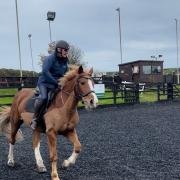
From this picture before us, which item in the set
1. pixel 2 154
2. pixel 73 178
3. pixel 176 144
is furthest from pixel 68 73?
pixel 176 144

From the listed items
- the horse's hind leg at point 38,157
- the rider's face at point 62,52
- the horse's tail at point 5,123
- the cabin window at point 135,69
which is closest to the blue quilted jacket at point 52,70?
the rider's face at point 62,52

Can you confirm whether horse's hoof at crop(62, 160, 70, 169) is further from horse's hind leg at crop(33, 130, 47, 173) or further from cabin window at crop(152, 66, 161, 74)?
cabin window at crop(152, 66, 161, 74)

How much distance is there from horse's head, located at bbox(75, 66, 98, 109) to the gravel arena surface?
3.98ft

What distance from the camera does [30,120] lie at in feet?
24.3

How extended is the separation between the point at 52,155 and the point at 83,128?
7.18 meters

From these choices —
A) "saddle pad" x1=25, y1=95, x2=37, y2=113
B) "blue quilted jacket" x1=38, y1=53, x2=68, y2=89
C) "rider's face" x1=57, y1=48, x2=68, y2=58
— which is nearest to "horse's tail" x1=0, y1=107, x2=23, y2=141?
"saddle pad" x1=25, y1=95, x2=37, y2=113

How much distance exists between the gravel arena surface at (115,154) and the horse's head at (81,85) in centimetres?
124

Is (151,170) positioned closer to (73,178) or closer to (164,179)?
(164,179)

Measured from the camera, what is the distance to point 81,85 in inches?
254

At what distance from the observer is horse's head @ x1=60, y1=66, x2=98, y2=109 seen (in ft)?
20.3

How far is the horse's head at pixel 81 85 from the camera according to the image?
20.3 ft

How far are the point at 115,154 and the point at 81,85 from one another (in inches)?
103

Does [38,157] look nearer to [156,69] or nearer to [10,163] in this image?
[10,163]

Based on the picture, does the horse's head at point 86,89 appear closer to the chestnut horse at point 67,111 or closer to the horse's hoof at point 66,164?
the chestnut horse at point 67,111
